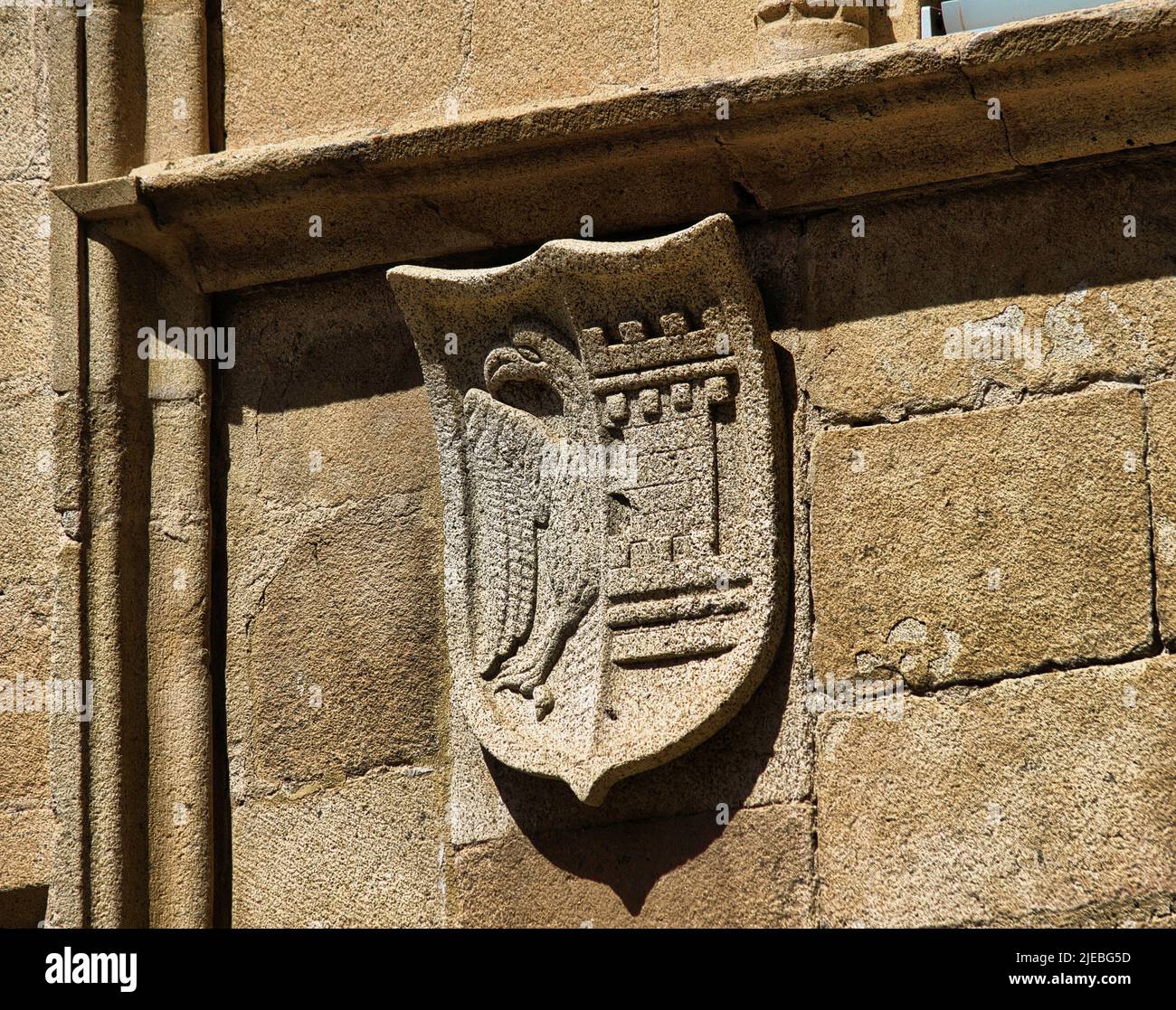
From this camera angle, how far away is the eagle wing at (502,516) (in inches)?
153

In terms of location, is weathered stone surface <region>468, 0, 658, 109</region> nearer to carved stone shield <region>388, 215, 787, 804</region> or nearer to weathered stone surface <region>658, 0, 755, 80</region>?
weathered stone surface <region>658, 0, 755, 80</region>

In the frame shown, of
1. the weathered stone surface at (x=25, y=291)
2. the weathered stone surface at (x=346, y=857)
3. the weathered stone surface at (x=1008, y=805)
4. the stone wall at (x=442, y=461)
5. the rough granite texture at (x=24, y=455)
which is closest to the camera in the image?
the weathered stone surface at (x=1008, y=805)

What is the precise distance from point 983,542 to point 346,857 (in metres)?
1.22

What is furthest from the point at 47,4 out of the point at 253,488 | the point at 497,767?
the point at 497,767

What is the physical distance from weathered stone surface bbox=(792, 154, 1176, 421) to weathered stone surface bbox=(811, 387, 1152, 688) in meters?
0.06

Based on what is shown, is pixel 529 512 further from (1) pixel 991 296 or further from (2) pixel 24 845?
(2) pixel 24 845

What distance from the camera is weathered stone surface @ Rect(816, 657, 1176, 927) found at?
3422 mm

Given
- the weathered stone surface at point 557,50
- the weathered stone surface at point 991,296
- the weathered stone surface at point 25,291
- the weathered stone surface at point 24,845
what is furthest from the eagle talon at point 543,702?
the weathered stone surface at point 25,291

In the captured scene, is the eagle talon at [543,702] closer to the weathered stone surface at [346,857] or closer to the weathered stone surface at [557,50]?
the weathered stone surface at [346,857]

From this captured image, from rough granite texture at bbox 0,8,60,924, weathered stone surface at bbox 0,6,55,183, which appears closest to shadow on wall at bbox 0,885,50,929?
rough granite texture at bbox 0,8,60,924

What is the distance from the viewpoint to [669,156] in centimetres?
385

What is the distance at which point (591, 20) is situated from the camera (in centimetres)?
409

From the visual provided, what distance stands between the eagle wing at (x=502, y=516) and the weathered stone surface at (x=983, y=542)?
0.49 metres
